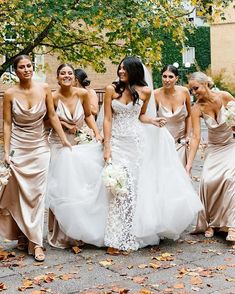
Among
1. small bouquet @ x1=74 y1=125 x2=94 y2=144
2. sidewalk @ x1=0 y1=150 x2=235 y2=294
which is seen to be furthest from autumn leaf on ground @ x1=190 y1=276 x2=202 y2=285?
small bouquet @ x1=74 y1=125 x2=94 y2=144

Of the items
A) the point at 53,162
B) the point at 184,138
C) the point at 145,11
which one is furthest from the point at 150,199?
the point at 145,11

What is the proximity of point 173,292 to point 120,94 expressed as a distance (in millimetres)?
2497

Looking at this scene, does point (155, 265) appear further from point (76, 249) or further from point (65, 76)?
point (65, 76)

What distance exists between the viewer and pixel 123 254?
6301mm

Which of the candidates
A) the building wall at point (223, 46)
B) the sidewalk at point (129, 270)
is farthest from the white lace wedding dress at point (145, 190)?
the building wall at point (223, 46)

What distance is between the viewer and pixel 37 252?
6.21m

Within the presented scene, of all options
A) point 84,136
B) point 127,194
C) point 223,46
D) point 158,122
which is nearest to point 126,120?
point 158,122

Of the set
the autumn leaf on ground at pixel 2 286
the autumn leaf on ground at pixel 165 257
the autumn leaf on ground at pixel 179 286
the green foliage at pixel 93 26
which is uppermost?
the green foliage at pixel 93 26

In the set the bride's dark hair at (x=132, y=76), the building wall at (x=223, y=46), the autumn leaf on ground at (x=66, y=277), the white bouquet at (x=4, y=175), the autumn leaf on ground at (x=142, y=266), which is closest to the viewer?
the autumn leaf on ground at (x=66, y=277)

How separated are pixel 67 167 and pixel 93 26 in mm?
6337

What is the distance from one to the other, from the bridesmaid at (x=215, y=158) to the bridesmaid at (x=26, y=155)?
1921mm

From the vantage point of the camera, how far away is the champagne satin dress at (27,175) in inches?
248

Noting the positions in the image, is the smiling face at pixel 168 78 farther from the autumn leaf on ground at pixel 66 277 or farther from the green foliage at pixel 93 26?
the green foliage at pixel 93 26

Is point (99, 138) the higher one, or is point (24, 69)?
point (24, 69)
